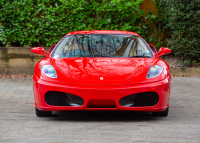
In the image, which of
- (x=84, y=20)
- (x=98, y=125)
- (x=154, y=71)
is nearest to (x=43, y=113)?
(x=98, y=125)

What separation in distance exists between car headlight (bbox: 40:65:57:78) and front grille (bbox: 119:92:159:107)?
1000 millimetres

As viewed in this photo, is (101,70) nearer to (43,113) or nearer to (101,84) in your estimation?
(101,84)

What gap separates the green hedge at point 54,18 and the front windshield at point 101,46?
4.53m

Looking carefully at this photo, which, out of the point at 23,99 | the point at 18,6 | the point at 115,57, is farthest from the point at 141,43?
the point at 18,6

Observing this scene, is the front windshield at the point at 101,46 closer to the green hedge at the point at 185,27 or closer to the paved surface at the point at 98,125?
the paved surface at the point at 98,125

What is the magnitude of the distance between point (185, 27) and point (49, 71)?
613 centimetres

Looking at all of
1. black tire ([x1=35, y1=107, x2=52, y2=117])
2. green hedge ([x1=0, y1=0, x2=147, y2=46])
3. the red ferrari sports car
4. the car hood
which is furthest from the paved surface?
green hedge ([x1=0, y1=0, x2=147, y2=46])

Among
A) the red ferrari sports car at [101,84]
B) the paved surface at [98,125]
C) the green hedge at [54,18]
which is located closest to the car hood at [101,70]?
the red ferrari sports car at [101,84]

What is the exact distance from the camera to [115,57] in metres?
6.58

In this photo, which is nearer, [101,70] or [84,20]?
[101,70]

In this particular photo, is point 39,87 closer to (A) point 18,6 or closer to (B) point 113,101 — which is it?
(B) point 113,101

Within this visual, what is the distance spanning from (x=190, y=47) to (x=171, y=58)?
952 mm

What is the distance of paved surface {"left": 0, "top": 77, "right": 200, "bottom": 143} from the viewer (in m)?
5.01

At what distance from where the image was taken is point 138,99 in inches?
231
